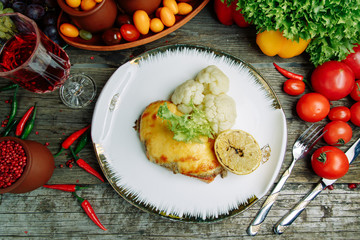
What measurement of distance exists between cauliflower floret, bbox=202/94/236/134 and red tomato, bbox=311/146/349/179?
26.9 inches

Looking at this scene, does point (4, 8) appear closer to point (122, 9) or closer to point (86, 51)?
point (86, 51)

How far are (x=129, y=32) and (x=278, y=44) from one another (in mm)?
1082

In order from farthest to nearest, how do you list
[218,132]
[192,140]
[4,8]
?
[4,8], [218,132], [192,140]

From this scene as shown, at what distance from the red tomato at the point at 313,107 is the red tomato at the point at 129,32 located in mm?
1333

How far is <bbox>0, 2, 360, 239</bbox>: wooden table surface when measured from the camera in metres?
1.85

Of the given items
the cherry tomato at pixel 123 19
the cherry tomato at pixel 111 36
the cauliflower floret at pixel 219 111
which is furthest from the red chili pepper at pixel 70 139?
the cauliflower floret at pixel 219 111

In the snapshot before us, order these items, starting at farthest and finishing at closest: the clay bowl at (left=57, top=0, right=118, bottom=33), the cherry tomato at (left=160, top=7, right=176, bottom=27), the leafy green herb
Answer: the cherry tomato at (left=160, top=7, right=176, bottom=27) → the clay bowl at (left=57, top=0, right=118, bottom=33) → the leafy green herb

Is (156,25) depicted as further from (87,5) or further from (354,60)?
(354,60)

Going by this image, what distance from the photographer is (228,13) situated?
191 cm

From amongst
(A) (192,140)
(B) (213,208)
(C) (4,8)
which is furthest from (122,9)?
(B) (213,208)

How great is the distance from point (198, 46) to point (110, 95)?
759mm

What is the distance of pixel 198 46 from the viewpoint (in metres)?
1.92

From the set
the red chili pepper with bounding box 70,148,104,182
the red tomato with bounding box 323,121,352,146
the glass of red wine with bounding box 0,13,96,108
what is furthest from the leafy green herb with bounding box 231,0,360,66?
the red chili pepper with bounding box 70,148,104,182

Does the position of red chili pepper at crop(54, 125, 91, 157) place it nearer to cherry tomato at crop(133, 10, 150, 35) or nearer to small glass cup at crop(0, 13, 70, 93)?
small glass cup at crop(0, 13, 70, 93)
